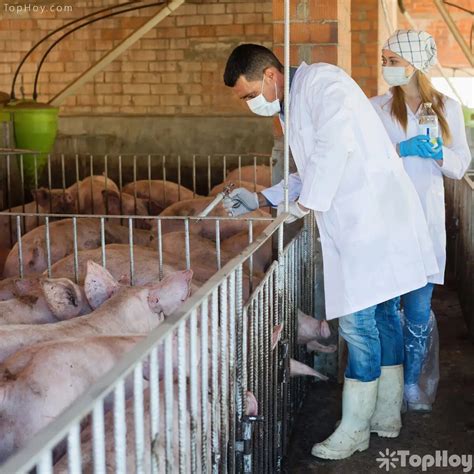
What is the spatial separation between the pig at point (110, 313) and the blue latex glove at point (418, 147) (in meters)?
1.46

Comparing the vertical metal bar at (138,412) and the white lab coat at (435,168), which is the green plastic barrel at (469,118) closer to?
the white lab coat at (435,168)

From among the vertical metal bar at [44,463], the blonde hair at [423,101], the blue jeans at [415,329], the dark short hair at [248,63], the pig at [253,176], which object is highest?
the dark short hair at [248,63]

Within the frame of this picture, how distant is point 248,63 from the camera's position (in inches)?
141

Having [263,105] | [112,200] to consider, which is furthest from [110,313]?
[112,200]

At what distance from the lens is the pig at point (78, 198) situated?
729cm

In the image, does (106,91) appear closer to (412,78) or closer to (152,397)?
(412,78)

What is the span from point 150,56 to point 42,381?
1009 cm

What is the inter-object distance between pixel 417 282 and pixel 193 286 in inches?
43.6

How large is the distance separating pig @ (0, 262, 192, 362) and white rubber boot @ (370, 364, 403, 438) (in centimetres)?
130

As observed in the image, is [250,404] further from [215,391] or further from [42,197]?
[42,197]

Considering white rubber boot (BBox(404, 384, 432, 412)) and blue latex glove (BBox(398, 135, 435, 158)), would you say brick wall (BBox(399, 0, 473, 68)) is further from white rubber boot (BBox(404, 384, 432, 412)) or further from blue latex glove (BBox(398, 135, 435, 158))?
white rubber boot (BBox(404, 384, 432, 412))

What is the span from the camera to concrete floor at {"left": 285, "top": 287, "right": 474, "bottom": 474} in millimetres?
3906

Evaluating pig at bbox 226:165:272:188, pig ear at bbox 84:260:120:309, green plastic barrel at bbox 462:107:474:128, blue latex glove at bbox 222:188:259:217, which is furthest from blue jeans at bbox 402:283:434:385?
green plastic barrel at bbox 462:107:474:128

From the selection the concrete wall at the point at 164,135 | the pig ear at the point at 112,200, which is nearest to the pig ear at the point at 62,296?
the pig ear at the point at 112,200
